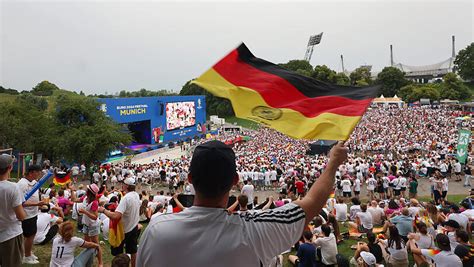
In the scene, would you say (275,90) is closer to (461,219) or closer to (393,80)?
(461,219)

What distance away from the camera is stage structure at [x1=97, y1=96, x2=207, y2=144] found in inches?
1411

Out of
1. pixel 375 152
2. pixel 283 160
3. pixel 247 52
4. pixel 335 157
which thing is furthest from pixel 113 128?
pixel 335 157

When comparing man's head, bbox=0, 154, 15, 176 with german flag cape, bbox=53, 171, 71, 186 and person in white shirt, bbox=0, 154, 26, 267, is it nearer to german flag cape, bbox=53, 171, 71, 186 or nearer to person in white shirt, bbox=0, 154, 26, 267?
person in white shirt, bbox=0, 154, 26, 267

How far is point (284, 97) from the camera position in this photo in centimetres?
369

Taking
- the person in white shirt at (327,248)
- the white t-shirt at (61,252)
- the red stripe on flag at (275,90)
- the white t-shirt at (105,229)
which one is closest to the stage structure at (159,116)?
the white t-shirt at (105,229)

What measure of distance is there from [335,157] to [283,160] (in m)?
22.1

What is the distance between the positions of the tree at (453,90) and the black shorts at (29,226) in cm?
7926

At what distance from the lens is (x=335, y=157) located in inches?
81.7

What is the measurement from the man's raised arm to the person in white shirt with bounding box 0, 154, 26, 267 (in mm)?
3878

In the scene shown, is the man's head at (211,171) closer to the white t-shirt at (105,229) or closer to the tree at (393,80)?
the white t-shirt at (105,229)

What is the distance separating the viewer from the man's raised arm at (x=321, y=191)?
173 centimetres

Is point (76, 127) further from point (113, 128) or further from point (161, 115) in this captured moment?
point (161, 115)

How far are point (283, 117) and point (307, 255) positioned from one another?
127 inches

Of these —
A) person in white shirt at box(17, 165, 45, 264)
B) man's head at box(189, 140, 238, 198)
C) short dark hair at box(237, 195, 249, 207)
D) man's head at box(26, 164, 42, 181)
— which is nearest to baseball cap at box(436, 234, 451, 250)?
short dark hair at box(237, 195, 249, 207)
